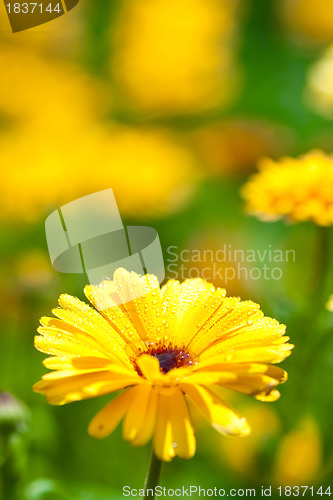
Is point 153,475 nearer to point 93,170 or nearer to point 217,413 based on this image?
point 217,413

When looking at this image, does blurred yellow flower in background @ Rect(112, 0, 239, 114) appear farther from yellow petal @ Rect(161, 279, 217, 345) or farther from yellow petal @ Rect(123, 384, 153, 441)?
yellow petal @ Rect(123, 384, 153, 441)

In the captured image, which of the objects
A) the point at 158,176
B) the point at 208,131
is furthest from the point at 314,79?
the point at 158,176

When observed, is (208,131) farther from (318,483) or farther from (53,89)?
(318,483)

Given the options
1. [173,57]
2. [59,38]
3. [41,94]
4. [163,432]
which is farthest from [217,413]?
[173,57]

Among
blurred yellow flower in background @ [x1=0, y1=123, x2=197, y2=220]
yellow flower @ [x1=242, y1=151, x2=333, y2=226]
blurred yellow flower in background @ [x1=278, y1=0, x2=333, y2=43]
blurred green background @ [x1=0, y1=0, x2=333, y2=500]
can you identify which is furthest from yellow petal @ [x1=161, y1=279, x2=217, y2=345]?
blurred yellow flower in background @ [x1=278, y1=0, x2=333, y2=43]

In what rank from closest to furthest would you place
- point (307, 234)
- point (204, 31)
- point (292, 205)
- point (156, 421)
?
point (156, 421)
point (292, 205)
point (307, 234)
point (204, 31)

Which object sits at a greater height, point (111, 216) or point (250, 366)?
point (250, 366)
